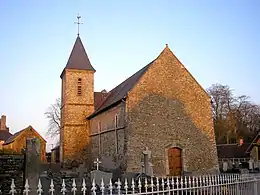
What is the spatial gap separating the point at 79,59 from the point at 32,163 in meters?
30.5

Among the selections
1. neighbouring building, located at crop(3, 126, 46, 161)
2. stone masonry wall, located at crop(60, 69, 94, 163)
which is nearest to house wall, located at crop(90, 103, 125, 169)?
stone masonry wall, located at crop(60, 69, 94, 163)

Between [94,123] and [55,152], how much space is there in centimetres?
1644

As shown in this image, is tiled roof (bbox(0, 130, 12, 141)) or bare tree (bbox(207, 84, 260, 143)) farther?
tiled roof (bbox(0, 130, 12, 141))

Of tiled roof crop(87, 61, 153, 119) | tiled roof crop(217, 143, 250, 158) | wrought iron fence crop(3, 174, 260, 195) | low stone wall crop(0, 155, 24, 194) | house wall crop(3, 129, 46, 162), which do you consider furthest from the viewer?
house wall crop(3, 129, 46, 162)

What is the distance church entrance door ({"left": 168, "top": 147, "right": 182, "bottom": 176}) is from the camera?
951 inches

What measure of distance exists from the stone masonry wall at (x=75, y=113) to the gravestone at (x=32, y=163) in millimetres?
27084

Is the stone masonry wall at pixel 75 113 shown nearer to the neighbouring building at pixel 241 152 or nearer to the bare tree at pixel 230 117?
the neighbouring building at pixel 241 152

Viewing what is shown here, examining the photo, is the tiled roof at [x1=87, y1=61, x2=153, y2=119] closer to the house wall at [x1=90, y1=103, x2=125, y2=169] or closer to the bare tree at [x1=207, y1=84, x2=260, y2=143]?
the house wall at [x1=90, y1=103, x2=125, y2=169]

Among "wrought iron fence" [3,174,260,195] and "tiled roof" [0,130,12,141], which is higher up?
"tiled roof" [0,130,12,141]

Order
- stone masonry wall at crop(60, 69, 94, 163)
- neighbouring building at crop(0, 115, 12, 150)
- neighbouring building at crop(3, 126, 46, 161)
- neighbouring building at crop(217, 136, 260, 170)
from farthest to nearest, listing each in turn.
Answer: neighbouring building at crop(0, 115, 12, 150) < neighbouring building at crop(3, 126, 46, 161) < neighbouring building at crop(217, 136, 260, 170) < stone masonry wall at crop(60, 69, 94, 163)

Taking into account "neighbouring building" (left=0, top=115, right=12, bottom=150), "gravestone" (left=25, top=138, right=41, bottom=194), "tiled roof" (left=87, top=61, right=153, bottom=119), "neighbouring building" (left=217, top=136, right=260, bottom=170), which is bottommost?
"neighbouring building" (left=217, top=136, right=260, bottom=170)

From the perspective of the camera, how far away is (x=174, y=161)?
24297 mm

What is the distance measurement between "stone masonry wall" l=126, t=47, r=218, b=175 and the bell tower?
525 inches

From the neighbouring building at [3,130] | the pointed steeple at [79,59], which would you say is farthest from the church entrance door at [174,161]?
the neighbouring building at [3,130]
